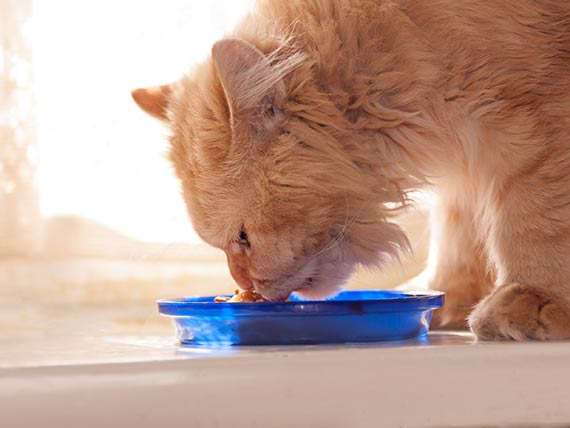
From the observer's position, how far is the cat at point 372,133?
1.44 metres

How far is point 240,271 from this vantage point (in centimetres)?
154

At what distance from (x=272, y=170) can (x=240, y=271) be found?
21 centimetres

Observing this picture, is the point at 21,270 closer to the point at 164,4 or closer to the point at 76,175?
the point at 76,175

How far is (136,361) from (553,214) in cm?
73

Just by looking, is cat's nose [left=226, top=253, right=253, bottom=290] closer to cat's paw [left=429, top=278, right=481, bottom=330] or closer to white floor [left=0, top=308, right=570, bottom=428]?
white floor [left=0, top=308, right=570, bottom=428]

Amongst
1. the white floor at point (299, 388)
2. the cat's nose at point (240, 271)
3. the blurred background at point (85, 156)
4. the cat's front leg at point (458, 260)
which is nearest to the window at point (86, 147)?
the blurred background at point (85, 156)

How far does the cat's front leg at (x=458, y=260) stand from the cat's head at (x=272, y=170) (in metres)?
0.42

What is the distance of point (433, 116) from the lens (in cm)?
154

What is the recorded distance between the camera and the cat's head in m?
1.42

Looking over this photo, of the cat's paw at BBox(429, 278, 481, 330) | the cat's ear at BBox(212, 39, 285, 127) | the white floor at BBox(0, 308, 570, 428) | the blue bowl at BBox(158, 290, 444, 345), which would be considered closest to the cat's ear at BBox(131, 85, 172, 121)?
the cat's ear at BBox(212, 39, 285, 127)

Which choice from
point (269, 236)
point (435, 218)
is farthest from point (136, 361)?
point (435, 218)

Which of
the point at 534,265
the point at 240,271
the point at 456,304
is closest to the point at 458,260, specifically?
the point at 456,304

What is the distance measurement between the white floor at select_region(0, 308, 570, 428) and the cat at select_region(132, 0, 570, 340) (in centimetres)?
22

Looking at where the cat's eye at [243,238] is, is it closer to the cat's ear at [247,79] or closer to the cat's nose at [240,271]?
the cat's nose at [240,271]
